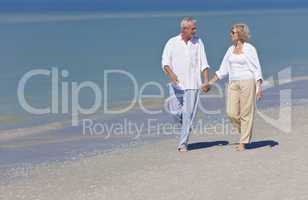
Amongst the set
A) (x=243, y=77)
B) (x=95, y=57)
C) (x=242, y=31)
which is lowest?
(x=243, y=77)

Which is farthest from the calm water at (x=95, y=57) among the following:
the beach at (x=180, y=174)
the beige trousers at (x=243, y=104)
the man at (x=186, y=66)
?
the beige trousers at (x=243, y=104)

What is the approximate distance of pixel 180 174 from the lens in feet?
34.8

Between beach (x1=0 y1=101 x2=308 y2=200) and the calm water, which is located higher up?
the calm water

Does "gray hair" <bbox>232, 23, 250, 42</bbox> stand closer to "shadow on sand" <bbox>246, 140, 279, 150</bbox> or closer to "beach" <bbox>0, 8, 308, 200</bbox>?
"beach" <bbox>0, 8, 308, 200</bbox>

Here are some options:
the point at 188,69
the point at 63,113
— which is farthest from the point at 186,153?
the point at 63,113

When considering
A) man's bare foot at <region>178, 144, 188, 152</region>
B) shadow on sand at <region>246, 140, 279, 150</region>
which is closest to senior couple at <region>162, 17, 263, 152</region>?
man's bare foot at <region>178, 144, 188, 152</region>

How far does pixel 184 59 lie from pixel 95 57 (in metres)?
22.0

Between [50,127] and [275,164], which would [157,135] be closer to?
[50,127]

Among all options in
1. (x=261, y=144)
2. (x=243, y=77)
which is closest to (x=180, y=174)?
(x=243, y=77)

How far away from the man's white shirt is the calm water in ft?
7.35

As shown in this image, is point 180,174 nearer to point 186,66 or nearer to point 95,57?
point 186,66

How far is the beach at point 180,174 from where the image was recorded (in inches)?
377

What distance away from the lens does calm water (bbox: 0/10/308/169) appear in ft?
57.9

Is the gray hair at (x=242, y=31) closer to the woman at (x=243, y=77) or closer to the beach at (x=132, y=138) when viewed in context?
the woman at (x=243, y=77)
